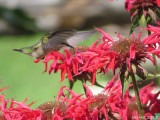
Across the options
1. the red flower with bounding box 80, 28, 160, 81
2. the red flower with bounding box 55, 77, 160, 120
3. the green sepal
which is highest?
the red flower with bounding box 80, 28, 160, 81

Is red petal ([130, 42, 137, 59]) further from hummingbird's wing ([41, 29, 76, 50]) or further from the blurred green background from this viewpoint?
the blurred green background

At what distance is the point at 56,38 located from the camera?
134 cm

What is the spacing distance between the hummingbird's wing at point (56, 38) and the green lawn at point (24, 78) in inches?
98.9

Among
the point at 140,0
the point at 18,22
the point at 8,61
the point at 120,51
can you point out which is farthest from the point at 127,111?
the point at 18,22

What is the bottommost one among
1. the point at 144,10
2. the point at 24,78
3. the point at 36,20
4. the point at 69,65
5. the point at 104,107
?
the point at 24,78

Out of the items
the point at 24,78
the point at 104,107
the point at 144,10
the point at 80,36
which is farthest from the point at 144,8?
the point at 24,78

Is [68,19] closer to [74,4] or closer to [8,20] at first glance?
[74,4]

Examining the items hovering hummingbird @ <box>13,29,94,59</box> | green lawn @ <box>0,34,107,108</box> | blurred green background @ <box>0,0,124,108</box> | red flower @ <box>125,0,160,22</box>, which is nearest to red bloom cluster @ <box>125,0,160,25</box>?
red flower @ <box>125,0,160,22</box>

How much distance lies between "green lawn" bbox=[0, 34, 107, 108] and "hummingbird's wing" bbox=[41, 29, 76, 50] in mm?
2511

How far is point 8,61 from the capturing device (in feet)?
17.7

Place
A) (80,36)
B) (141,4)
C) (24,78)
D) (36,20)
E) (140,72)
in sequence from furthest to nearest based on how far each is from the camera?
(36,20) < (24,78) < (80,36) < (141,4) < (140,72)

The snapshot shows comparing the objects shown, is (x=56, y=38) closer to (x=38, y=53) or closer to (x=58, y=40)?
(x=58, y=40)

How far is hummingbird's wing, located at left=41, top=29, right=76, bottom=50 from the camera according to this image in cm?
127

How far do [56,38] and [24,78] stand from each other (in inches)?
142
